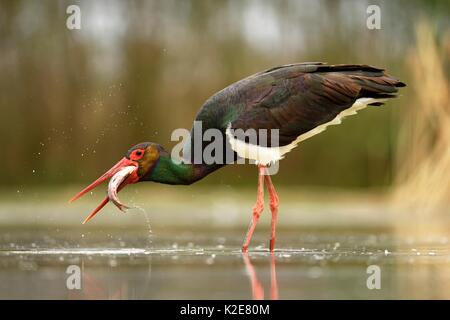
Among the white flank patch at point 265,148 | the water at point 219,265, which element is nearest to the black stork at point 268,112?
the white flank patch at point 265,148

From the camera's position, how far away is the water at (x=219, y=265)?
5250 mm

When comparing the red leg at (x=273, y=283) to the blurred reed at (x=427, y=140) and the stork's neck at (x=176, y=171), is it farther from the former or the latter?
the blurred reed at (x=427, y=140)

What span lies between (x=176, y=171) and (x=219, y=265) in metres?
1.75

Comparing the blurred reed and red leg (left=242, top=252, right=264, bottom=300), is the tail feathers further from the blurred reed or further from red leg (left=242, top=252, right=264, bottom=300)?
the blurred reed

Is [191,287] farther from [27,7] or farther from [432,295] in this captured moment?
[27,7]

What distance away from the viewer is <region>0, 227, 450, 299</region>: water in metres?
5.25

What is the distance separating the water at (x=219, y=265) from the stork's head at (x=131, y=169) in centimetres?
43

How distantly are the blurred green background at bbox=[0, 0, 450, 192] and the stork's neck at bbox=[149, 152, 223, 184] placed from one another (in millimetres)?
5904

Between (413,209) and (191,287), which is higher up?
(191,287)

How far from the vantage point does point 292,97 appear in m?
7.91

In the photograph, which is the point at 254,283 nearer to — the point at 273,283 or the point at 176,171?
the point at 273,283

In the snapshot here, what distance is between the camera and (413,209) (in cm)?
1129

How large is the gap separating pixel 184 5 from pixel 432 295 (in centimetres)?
1110
